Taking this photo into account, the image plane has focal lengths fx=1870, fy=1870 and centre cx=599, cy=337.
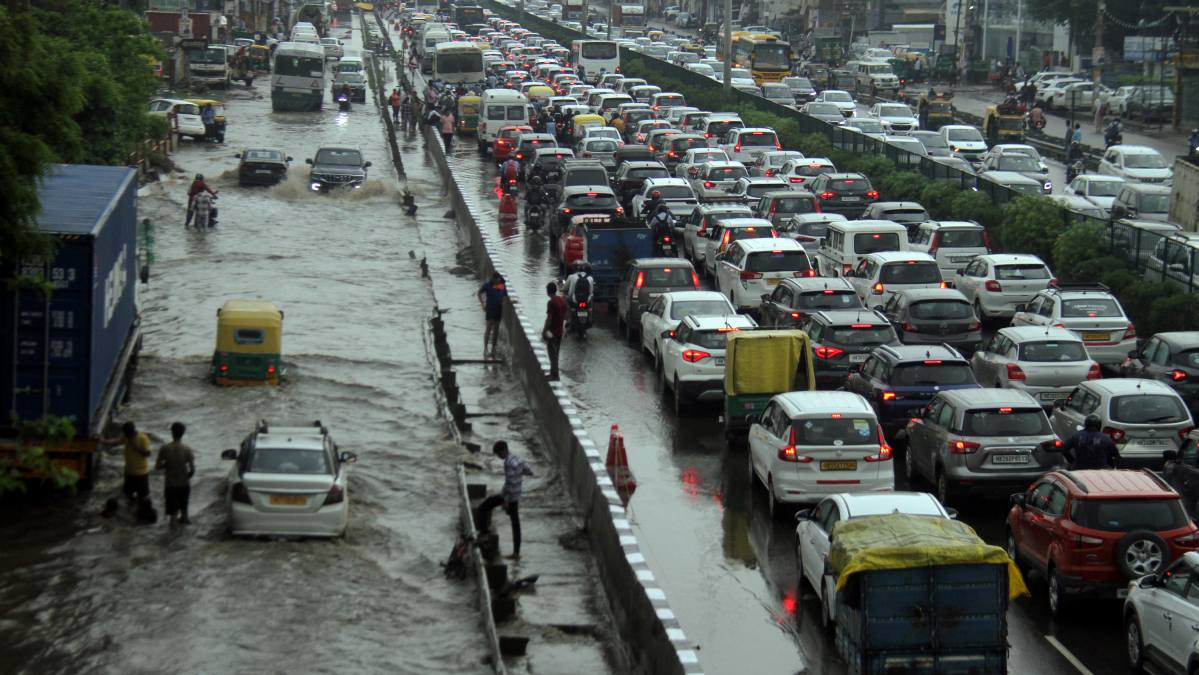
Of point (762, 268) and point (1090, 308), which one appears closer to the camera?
point (1090, 308)

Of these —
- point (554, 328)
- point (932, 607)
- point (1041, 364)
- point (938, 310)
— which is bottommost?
point (932, 607)

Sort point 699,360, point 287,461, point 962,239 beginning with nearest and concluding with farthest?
point 287,461 → point 699,360 → point 962,239

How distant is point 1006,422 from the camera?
21.6 metres

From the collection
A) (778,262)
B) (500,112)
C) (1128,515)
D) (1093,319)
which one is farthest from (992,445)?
(500,112)

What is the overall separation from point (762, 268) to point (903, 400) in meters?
10.0

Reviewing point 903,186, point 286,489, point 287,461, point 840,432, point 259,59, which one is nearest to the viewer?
point 286,489

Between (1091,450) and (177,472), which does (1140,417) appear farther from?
(177,472)

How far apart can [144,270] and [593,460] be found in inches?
720

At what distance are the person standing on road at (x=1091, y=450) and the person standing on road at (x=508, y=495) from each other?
6.21m

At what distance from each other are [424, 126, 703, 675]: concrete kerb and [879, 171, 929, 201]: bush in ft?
46.1

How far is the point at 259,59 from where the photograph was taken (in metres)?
113

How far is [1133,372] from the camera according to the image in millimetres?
26297

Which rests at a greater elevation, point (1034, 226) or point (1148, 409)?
point (1034, 226)

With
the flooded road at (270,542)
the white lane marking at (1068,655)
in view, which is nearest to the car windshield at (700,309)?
the flooded road at (270,542)
